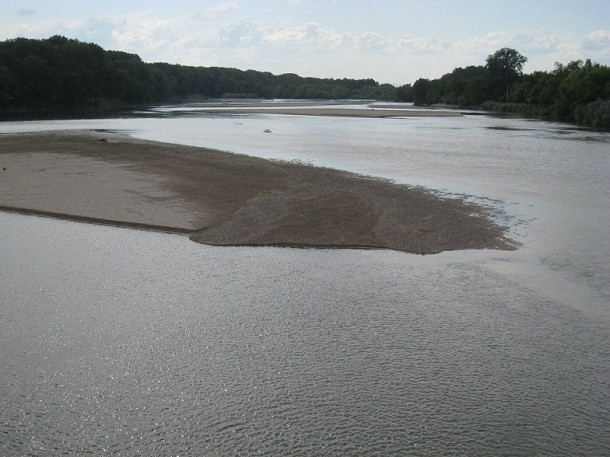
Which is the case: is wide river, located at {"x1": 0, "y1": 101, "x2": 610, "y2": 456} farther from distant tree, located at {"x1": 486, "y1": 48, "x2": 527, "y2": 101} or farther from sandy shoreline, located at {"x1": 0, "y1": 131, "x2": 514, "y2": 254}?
distant tree, located at {"x1": 486, "y1": 48, "x2": 527, "y2": 101}

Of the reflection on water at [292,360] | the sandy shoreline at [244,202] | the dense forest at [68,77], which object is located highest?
the dense forest at [68,77]

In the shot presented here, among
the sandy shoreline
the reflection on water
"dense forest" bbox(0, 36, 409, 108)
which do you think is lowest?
the reflection on water

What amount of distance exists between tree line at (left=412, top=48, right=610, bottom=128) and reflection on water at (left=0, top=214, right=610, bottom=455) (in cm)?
5153

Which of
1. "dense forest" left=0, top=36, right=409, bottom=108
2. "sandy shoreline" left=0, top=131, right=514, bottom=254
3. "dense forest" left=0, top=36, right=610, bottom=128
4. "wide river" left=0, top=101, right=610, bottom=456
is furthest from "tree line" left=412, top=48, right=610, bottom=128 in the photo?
"dense forest" left=0, top=36, right=409, bottom=108

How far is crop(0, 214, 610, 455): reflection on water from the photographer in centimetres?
577

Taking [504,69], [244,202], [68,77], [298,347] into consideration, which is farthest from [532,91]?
[298,347]

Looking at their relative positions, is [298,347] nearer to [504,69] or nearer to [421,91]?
[504,69]

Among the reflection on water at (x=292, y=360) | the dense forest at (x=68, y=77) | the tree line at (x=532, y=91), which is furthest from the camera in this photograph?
the dense forest at (x=68, y=77)

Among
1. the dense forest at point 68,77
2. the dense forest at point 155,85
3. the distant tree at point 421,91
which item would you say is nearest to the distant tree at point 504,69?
the dense forest at point 155,85

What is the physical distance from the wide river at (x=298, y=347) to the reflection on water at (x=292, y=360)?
0.08 feet

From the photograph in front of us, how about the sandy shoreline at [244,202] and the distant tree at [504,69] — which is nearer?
the sandy shoreline at [244,202]

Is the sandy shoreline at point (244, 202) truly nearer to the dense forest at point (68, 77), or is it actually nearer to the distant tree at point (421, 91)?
the dense forest at point (68, 77)

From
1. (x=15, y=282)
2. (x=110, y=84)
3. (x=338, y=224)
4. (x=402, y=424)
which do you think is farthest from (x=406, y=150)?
(x=110, y=84)

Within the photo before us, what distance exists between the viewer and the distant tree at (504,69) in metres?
114
